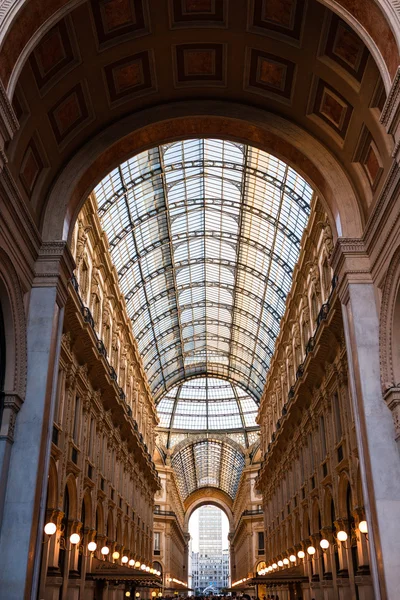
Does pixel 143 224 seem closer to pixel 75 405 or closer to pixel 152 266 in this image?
pixel 152 266

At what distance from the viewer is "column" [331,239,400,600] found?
14250 millimetres

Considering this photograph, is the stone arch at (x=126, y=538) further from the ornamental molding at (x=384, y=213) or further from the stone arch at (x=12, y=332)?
the ornamental molding at (x=384, y=213)

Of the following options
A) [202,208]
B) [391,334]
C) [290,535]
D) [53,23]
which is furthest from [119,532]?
[53,23]

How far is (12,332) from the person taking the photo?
1623 cm

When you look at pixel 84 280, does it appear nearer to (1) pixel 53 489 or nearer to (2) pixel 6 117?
(1) pixel 53 489

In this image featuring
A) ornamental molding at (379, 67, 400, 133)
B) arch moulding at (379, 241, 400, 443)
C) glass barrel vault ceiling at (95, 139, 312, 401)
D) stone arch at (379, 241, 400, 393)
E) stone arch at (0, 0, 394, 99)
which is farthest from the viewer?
glass barrel vault ceiling at (95, 139, 312, 401)

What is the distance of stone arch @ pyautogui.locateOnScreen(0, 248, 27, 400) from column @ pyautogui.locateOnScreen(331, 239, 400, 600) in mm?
9098

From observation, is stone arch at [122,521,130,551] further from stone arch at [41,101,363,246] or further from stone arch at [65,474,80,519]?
stone arch at [41,101,363,246]

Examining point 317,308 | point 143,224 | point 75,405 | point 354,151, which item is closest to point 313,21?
point 354,151

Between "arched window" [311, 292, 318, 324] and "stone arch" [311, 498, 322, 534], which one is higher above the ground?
"arched window" [311, 292, 318, 324]

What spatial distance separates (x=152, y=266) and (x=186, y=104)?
91.7 feet

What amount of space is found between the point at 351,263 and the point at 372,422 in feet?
15.7

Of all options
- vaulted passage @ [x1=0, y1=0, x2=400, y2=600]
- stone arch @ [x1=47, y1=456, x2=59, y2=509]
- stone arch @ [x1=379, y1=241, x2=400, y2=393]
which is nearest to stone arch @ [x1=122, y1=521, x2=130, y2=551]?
vaulted passage @ [x1=0, y1=0, x2=400, y2=600]

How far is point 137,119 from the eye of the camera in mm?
20859
